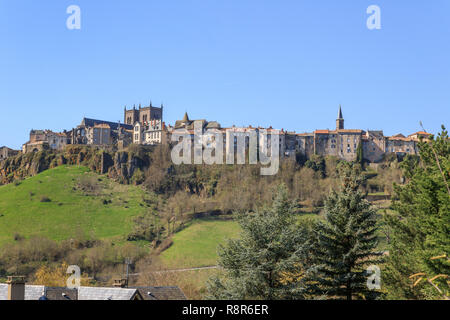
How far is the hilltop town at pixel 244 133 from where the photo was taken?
407 feet

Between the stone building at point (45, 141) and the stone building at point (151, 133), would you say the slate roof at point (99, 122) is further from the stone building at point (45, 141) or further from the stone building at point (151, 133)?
the stone building at point (151, 133)

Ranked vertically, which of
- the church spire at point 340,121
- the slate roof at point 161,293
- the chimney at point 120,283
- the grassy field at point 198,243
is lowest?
the grassy field at point 198,243

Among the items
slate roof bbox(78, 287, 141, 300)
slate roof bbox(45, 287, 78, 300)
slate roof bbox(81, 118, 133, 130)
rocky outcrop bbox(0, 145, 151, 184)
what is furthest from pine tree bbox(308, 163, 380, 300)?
slate roof bbox(81, 118, 133, 130)

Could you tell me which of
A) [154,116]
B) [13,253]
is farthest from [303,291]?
[154,116]

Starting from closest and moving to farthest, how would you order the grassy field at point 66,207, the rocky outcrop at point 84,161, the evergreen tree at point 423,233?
1. the evergreen tree at point 423,233
2. the grassy field at point 66,207
3. the rocky outcrop at point 84,161

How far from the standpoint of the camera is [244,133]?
122625 mm

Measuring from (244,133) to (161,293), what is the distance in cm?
9331

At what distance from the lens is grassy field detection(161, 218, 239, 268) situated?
266 feet

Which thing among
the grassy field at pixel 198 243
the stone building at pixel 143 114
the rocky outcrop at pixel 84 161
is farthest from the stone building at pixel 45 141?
the grassy field at pixel 198 243

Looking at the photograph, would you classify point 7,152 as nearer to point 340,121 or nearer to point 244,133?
point 244,133

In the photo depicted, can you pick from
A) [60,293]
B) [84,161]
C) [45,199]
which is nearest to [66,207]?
[45,199]

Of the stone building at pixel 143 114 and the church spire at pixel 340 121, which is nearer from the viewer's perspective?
the church spire at pixel 340 121

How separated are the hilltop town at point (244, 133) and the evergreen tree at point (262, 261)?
311 ft
